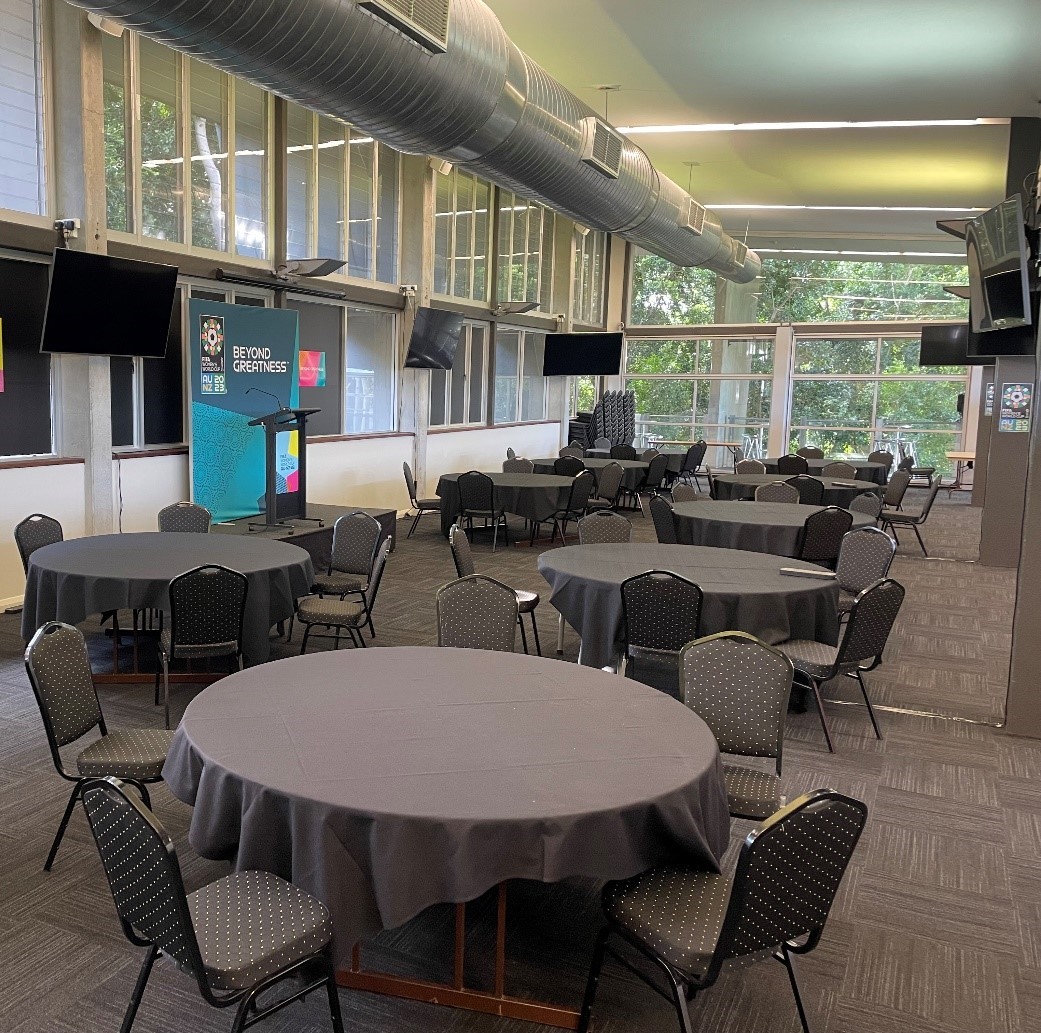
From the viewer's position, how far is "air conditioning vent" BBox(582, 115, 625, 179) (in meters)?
7.68

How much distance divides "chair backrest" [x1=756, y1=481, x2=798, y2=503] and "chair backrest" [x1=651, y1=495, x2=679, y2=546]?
1.71 metres

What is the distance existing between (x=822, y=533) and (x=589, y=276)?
12.8m

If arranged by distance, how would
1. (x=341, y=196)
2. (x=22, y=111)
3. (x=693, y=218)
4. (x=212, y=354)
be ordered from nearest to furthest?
(x=22, y=111)
(x=212, y=354)
(x=341, y=196)
(x=693, y=218)

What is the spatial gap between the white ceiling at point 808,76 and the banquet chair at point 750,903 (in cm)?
679

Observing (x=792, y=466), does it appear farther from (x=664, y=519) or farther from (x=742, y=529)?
(x=742, y=529)

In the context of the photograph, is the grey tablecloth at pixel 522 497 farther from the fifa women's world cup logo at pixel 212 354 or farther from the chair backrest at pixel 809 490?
the fifa women's world cup logo at pixel 212 354

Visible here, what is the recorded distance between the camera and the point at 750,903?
7.50 feet

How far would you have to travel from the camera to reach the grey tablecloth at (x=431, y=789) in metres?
2.47

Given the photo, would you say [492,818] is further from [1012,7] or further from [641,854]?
[1012,7]

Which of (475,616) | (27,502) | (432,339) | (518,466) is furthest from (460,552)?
(518,466)

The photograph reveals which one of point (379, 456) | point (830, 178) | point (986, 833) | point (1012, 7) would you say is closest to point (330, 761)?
point (986, 833)

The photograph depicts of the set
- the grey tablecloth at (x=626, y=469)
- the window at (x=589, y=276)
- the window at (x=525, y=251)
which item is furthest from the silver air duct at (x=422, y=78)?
the window at (x=589, y=276)

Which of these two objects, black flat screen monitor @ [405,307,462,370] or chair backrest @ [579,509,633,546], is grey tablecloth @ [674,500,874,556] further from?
black flat screen monitor @ [405,307,462,370]

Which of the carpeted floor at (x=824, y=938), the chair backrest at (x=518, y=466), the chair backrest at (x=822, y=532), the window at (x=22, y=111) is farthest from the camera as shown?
the chair backrest at (x=518, y=466)
